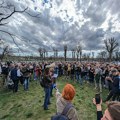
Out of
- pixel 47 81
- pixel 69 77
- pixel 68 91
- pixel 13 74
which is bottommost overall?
pixel 69 77

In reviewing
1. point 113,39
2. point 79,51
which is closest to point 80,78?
point 113,39

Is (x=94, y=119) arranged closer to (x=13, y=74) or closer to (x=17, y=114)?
(x=17, y=114)

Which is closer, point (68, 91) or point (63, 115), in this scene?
point (63, 115)

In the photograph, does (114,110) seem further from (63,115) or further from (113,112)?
(63,115)

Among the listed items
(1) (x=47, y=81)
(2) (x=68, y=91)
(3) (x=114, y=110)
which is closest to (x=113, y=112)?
(3) (x=114, y=110)

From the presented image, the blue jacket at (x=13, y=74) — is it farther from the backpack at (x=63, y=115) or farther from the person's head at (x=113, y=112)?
the person's head at (x=113, y=112)

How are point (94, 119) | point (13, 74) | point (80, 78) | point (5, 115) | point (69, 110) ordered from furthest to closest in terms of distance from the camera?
point (80, 78)
point (13, 74)
point (5, 115)
point (94, 119)
point (69, 110)

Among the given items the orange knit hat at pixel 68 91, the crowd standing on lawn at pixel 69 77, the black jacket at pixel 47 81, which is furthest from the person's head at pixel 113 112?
the black jacket at pixel 47 81

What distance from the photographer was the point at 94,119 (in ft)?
29.5

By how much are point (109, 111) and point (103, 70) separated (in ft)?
56.6

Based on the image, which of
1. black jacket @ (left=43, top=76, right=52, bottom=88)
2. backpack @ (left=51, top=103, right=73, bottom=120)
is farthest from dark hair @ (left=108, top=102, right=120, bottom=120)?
black jacket @ (left=43, top=76, right=52, bottom=88)

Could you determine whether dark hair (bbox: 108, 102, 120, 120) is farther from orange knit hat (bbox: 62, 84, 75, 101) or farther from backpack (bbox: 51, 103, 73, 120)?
orange knit hat (bbox: 62, 84, 75, 101)

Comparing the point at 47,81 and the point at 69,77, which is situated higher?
the point at 47,81

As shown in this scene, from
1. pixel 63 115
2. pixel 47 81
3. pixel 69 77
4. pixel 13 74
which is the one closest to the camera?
pixel 63 115
